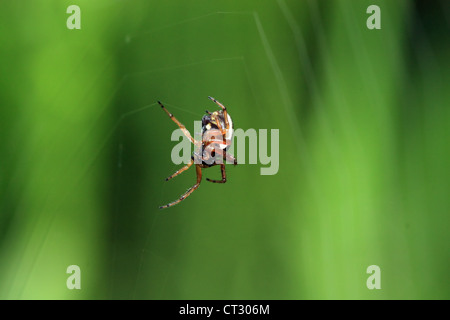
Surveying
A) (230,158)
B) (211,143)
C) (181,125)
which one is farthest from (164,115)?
(230,158)

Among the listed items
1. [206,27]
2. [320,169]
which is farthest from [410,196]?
[206,27]

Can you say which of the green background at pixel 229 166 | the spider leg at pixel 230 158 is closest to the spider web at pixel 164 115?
the green background at pixel 229 166

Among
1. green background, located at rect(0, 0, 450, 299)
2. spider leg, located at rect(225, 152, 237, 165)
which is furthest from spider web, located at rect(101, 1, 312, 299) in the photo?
spider leg, located at rect(225, 152, 237, 165)

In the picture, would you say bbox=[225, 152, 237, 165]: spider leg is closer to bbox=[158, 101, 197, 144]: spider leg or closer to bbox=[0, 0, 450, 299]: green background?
bbox=[0, 0, 450, 299]: green background

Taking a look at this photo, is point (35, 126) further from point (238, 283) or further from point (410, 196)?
point (410, 196)

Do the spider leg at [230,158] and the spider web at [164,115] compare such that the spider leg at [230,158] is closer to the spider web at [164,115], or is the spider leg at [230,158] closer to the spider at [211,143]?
the spider at [211,143]

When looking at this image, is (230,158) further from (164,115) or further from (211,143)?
(164,115)
